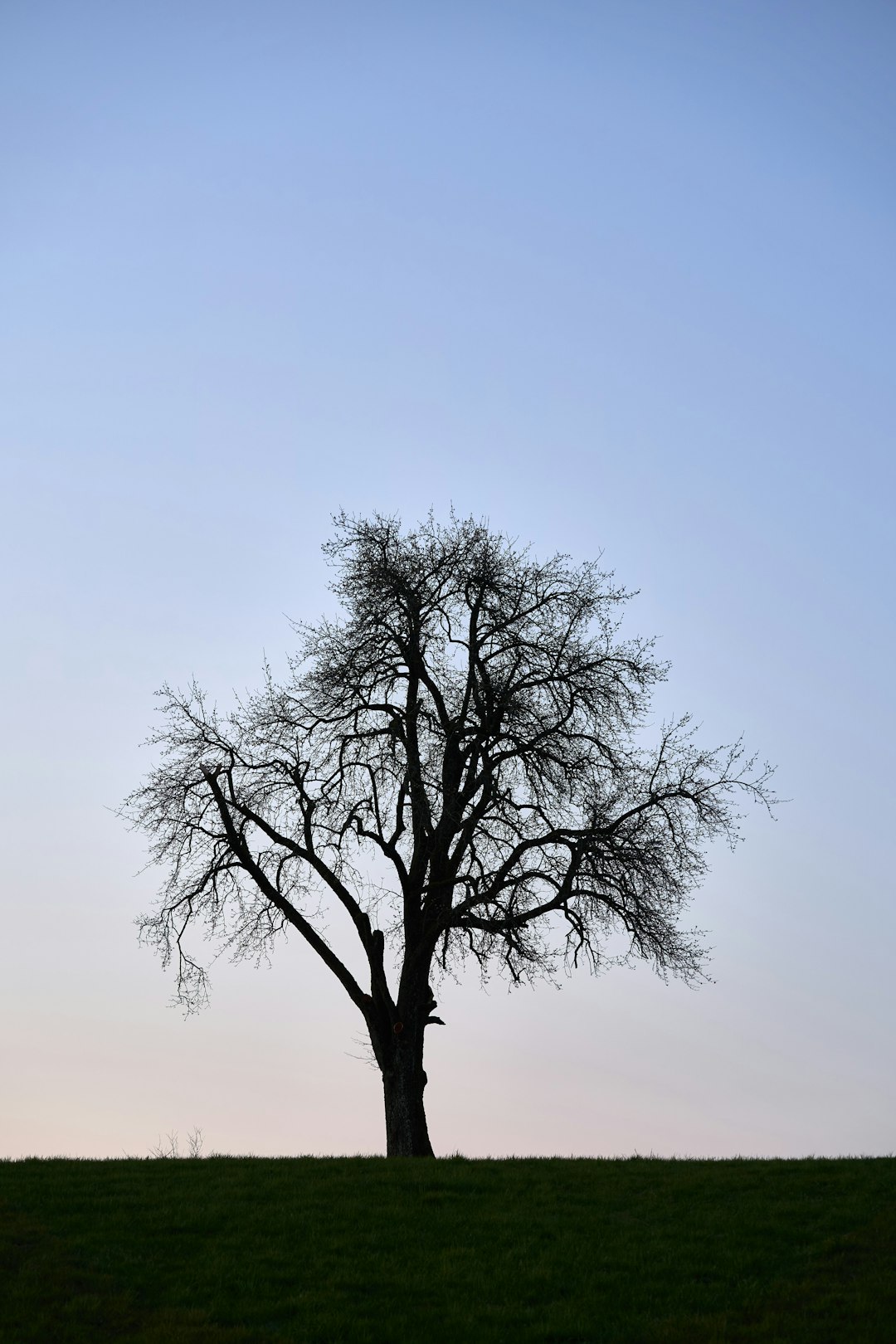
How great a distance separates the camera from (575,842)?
22.3 m

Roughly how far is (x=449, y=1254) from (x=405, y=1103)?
798 cm

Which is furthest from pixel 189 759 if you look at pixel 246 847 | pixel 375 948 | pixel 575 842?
pixel 575 842

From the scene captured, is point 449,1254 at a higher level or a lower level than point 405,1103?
lower

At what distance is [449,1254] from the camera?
13.5 m

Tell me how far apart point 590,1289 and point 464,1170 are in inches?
218

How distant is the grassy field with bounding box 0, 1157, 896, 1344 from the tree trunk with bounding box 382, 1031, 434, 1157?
10.7 feet

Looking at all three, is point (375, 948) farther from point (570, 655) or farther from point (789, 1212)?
point (789, 1212)

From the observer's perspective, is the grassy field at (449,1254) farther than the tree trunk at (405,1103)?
No

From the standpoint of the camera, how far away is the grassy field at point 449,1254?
1143 cm

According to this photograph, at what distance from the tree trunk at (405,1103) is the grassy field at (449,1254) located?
3.27 metres

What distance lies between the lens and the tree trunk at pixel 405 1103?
2122 cm

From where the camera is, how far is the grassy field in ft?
37.5

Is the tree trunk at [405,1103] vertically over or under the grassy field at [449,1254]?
over

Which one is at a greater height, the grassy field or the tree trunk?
the tree trunk
